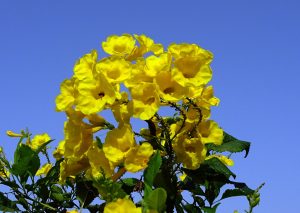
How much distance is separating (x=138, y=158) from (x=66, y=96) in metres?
0.49

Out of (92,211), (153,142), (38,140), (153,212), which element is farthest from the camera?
(38,140)

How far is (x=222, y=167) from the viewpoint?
2.66 metres

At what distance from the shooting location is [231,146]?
2.81 meters

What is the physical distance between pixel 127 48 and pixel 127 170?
2.04ft

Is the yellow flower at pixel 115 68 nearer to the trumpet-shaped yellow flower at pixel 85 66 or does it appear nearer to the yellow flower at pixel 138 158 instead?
the trumpet-shaped yellow flower at pixel 85 66

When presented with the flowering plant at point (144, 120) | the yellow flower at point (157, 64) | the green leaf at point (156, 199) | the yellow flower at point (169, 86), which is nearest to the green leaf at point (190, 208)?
the flowering plant at point (144, 120)

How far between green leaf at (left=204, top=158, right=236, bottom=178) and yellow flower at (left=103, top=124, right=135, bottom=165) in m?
0.52

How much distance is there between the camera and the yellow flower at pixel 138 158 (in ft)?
7.61

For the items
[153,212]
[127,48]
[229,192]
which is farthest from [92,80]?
[229,192]

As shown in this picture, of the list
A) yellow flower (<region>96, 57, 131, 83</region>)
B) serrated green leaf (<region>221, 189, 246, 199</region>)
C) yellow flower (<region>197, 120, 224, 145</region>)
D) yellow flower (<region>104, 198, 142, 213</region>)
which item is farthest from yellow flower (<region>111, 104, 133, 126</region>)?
serrated green leaf (<region>221, 189, 246, 199</region>)

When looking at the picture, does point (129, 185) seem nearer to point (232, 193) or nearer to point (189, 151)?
point (189, 151)

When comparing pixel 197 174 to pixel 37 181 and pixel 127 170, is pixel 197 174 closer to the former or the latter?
pixel 127 170

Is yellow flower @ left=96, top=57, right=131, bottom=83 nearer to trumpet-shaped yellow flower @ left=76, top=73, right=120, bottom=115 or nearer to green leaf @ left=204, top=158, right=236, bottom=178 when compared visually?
trumpet-shaped yellow flower @ left=76, top=73, right=120, bottom=115

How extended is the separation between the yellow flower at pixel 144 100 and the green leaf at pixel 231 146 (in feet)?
1.97
